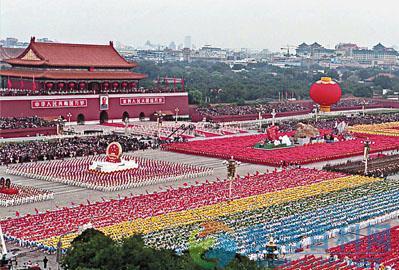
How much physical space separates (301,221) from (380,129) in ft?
108

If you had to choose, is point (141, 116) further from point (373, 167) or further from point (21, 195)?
point (21, 195)

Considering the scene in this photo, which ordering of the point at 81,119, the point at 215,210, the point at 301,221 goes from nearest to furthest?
the point at 301,221
the point at 215,210
the point at 81,119

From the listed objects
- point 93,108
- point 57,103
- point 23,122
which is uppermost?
point 57,103

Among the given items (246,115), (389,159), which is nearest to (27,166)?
(389,159)

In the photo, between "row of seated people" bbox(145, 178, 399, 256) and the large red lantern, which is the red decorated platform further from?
the large red lantern

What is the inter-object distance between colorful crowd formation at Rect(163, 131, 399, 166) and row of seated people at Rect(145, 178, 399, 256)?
9513mm

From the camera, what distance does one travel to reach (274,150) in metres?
42.0

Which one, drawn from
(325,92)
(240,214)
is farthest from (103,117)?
(240,214)

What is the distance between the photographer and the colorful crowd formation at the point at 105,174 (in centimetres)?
3088

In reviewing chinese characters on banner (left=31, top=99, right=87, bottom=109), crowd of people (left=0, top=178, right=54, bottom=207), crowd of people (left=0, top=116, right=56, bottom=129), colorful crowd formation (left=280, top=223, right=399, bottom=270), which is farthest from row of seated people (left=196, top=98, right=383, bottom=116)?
colorful crowd formation (left=280, top=223, right=399, bottom=270)

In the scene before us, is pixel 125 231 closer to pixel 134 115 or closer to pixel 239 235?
pixel 239 235

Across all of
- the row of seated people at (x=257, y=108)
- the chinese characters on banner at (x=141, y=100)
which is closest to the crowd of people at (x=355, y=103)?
the row of seated people at (x=257, y=108)

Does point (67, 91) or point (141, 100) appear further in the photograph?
point (141, 100)

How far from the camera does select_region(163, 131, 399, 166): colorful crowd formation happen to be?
3834cm
